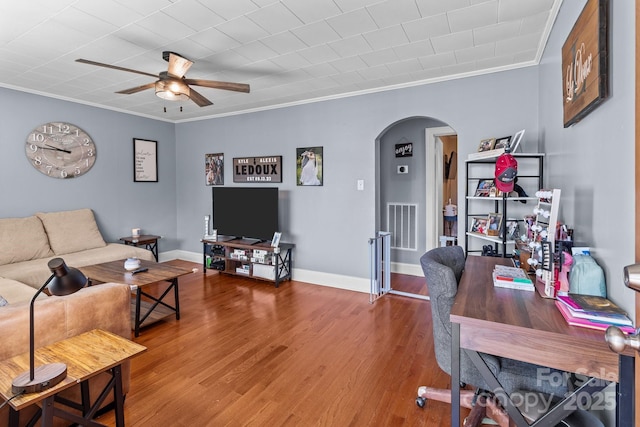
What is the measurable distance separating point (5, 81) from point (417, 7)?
453 cm

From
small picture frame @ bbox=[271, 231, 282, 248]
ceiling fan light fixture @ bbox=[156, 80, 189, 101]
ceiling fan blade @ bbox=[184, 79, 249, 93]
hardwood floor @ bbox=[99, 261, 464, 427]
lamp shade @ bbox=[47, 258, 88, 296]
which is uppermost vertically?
ceiling fan blade @ bbox=[184, 79, 249, 93]

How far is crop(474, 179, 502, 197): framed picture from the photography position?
3.01 meters

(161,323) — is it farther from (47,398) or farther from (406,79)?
(406,79)

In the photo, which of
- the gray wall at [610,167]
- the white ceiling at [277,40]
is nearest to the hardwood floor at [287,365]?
the gray wall at [610,167]

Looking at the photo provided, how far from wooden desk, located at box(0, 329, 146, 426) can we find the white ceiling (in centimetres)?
207

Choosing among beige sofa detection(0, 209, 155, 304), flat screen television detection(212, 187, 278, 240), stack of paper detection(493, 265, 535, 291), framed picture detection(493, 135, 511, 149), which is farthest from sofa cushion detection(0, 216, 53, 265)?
framed picture detection(493, 135, 511, 149)

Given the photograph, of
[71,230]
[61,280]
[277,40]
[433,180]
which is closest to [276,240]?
[433,180]

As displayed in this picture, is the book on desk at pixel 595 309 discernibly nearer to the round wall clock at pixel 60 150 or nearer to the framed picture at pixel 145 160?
the round wall clock at pixel 60 150

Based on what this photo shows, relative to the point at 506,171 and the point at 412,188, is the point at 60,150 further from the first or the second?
the point at 506,171

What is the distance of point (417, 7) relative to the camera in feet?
7.29

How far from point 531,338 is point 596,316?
0.23m

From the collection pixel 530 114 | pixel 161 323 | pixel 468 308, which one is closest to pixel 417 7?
pixel 530 114

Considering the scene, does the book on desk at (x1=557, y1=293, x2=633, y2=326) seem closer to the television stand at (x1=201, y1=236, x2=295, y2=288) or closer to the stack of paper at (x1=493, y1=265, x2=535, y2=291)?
the stack of paper at (x1=493, y1=265, x2=535, y2=291)

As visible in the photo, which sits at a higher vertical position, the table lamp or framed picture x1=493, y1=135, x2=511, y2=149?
framed picture x1=493, y1=135, x2=511, y2=149
